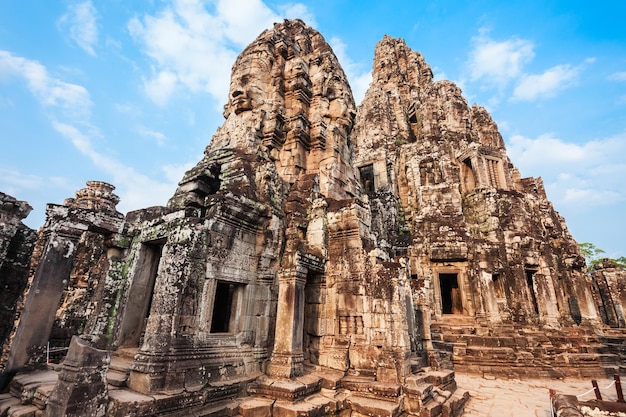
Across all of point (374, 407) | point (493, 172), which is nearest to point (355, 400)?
point (374, 407)

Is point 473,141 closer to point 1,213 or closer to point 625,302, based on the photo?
point 625,302

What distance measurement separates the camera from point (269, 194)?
24.0ft

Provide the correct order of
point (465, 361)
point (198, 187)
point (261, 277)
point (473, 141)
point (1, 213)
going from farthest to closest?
point (473, 141), point (465, 361), point (198, 187), point (261, 277), point (1, 213)

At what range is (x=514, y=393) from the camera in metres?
9.03

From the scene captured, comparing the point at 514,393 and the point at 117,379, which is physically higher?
the point at 117,379

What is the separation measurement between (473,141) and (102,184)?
2402 centimetres

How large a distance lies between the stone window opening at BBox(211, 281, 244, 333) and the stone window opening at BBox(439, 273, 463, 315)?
1468 cm

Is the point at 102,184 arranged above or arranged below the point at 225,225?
above

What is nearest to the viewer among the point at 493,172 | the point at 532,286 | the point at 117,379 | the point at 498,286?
the point at 117,379

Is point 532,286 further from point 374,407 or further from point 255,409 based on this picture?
point 255,409

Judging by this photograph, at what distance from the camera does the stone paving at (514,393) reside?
693 centimetres

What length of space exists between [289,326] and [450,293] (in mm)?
16166

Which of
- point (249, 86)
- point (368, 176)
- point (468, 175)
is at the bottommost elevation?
point (249, 86)

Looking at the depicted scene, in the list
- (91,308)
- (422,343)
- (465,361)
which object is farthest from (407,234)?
(91,308)
